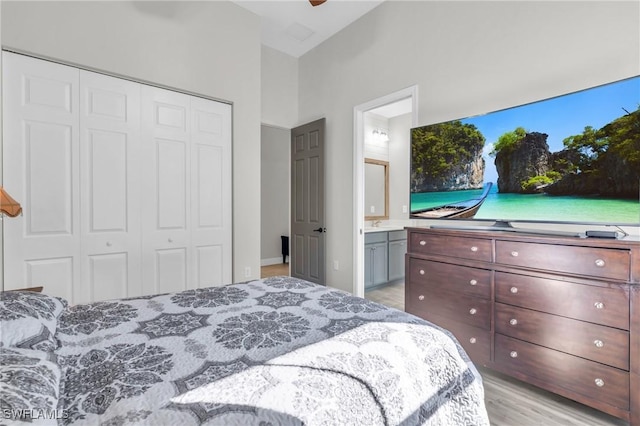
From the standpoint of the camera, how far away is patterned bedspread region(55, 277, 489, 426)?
0.80 metres

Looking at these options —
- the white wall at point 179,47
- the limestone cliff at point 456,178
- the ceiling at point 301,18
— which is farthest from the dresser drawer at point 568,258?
the ceiling at point 301,18

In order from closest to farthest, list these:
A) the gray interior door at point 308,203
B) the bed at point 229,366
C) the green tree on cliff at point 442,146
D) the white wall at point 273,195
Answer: the bed at point 229,366 < the green tree on cliff at point 442,146 < the gray interior door at point 308,203 < the white wall at point 273,195

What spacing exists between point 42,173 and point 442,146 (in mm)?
3162

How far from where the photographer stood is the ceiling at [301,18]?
3.39 m

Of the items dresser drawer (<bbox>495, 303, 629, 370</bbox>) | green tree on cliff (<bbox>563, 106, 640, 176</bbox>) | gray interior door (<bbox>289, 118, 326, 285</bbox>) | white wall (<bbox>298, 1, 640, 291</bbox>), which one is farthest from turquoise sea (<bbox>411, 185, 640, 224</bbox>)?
gray interior door (<bbox>289, 118, 326, 285</bbox>)

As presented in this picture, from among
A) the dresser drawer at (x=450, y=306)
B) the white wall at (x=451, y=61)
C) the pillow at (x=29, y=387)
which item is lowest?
the dresser drawer at (x=450, y=306)

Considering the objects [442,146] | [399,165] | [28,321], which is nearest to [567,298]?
[442,146]

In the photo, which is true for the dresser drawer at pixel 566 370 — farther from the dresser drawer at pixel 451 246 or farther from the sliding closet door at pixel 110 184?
the sliding closet door at pixel 110 184

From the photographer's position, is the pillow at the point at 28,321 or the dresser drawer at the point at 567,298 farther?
the dresser drawer at the point at 567,298

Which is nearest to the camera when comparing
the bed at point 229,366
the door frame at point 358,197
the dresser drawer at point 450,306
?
the bed at point 229,366

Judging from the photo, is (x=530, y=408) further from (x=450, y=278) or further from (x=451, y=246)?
(x=451, y=246)

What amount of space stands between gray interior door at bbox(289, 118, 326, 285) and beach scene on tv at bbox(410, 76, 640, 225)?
1.59 meters

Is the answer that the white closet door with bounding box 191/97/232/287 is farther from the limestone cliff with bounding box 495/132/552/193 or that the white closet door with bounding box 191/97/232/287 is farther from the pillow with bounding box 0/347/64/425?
the limestone cliff with bounding box 495/132/552/193

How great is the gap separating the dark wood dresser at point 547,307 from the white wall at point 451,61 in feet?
3.75
